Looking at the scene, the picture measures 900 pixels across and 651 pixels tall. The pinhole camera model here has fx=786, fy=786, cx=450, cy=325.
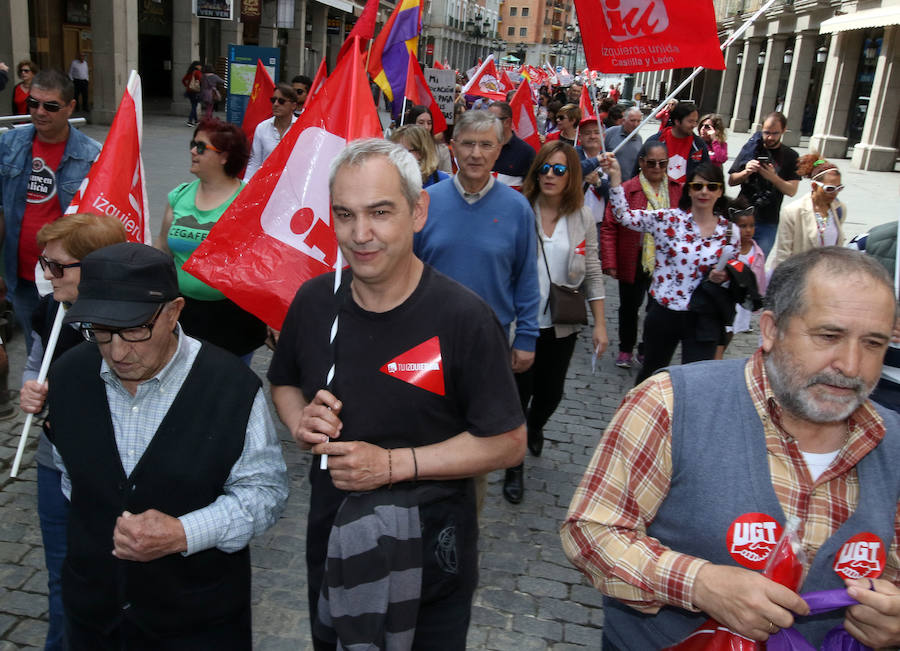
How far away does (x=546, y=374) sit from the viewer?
16.1 ft

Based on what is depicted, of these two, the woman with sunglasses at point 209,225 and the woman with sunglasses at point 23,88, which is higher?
the woman with sunglasses at point 23,88

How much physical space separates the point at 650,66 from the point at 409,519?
4.58 metres

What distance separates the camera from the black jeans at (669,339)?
5.26 m

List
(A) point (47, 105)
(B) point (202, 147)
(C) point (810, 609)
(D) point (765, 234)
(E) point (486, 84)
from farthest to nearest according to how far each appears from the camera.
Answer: (E) point (486, 84) → (D) point (765, 234) → (A) point (47, 105) → (B) point (202, 147) → (C) point (810, 609)

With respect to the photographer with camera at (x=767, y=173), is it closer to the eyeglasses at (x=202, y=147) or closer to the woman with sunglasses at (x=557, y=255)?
the woman with sunglasses at (x=557, y=255)

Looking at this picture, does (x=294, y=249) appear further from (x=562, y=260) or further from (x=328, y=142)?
(x=562, y=260)

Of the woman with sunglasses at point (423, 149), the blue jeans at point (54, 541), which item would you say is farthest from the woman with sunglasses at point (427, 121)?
the blue jeans at point (54, 541)

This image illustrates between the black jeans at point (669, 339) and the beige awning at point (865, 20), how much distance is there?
67.2 feet

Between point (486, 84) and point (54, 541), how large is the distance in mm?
11788

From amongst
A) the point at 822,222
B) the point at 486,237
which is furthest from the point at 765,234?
the point at 486,237

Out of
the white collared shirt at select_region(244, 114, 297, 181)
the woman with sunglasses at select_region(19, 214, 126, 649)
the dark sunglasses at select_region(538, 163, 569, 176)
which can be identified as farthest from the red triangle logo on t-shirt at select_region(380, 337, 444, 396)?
the white collared shirt at select_region(244, 114, 297, 181)

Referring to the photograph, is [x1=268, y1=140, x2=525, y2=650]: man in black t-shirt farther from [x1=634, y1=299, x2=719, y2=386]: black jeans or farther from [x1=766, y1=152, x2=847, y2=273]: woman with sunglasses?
[x1=766, y1=152, x2=847, y2=273]: woman with sunglasses

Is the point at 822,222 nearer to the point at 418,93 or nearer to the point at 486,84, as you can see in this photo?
the point at 418,93

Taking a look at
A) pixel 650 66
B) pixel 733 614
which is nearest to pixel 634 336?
pixel 650 66
